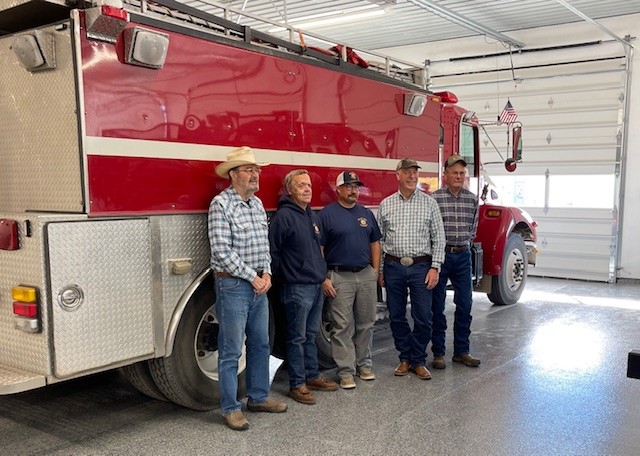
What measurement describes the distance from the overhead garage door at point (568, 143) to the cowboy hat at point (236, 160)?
7.43 metres

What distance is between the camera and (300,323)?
475 cm

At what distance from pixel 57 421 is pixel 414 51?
11026 millimetres

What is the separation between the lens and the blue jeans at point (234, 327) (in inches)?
163

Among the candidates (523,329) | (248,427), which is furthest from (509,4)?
(248,427)

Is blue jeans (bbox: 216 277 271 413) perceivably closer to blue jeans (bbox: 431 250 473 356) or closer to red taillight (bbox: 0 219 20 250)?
red taillight (bbox: 0 219 20 250)

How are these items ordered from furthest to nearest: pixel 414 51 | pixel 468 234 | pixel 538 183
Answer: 1. pixel 414 51
2. pixel 538 183
3. pixel 468 234

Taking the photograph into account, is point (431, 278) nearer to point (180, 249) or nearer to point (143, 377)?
point (180, 249)

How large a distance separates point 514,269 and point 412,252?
4.13 metres

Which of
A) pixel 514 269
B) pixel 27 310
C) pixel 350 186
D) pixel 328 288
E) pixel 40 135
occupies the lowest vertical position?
pixel 514 269

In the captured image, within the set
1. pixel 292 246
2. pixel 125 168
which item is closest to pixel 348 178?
pixel 292 246

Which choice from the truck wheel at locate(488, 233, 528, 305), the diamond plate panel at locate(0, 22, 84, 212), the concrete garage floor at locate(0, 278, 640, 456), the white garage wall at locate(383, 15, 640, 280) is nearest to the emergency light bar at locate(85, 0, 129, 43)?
the diamond plate panel at locate(0, 22, 84, 212)

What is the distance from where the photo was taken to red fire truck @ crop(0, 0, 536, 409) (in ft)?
11.7

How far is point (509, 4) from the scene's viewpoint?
1040cm

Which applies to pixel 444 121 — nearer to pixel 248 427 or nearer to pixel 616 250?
pixel 248 427
